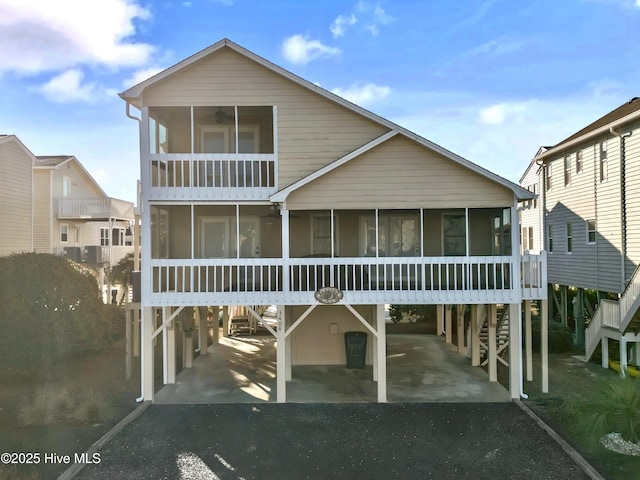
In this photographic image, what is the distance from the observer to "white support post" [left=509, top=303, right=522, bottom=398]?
11.8 m

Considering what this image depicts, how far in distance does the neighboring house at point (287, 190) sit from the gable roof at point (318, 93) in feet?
0.09

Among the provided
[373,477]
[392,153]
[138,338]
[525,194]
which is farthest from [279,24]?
[373,477]

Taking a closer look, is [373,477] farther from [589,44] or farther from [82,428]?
[589,44]

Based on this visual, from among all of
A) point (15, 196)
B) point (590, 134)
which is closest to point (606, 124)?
point (590, 134)

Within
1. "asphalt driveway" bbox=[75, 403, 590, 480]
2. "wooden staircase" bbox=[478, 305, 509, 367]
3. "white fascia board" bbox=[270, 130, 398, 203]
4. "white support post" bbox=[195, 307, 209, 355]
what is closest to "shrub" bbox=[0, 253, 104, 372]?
"white support post" bbox=[195, 307, 209, 355]

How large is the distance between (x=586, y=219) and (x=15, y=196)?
27.4 m

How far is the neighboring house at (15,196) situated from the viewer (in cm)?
2216

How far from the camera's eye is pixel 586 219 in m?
19.0

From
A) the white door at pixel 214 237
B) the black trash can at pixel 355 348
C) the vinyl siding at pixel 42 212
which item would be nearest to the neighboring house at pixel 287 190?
the white door at pixel 214 237

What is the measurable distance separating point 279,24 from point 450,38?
6.43 m

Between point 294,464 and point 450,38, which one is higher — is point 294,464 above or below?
below

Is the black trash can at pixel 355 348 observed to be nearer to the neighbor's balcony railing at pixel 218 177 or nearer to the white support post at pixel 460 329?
the white support post at pixel 460 329

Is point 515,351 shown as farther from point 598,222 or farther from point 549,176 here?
→ point 549,176

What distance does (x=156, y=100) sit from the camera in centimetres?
1234
